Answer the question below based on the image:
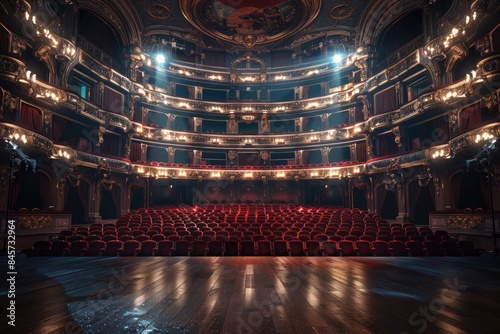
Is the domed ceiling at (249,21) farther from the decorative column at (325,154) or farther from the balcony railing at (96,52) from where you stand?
the decorative column at (325,154)

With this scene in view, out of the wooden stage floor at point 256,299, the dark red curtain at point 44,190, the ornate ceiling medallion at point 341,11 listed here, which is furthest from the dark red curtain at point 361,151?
the dark red curtain at point 44,190

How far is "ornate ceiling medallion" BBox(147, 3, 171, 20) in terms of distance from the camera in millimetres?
18839

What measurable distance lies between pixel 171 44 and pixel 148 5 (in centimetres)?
392

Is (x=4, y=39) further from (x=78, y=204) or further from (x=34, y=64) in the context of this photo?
(x=78, y=204)

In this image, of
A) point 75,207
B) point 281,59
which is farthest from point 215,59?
point 75,207

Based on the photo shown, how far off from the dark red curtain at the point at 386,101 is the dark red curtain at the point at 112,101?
15785 millimetres

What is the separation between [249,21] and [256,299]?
2114 cm

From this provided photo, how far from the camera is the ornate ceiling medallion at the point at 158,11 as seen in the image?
61.8 ft

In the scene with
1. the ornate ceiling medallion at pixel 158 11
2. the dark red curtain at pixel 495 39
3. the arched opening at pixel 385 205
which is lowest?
the arched opening at pixel 385 205

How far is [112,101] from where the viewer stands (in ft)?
59.1

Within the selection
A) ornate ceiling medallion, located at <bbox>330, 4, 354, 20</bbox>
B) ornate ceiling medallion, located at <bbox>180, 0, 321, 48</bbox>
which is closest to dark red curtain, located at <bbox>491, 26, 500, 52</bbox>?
ornate ceiling medallion, located at <bbox>330, 4, 354, 20</bbox>

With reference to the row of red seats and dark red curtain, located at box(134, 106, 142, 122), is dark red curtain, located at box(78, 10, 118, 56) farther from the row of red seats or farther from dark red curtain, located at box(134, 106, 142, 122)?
the row of red seats

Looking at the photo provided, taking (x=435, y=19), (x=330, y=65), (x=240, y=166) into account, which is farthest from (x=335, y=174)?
(x=435, y=19)

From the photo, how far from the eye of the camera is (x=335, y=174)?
20.2 metres
